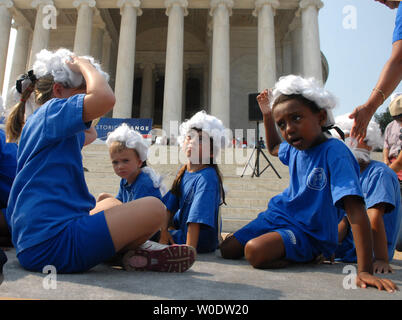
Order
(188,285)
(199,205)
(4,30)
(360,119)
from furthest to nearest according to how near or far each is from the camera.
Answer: (4,30) < (199,205) < (360,119) < (188,285)

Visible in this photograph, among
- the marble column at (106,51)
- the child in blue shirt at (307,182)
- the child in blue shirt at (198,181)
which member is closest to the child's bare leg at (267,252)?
the child in blue shirt at (307,182)

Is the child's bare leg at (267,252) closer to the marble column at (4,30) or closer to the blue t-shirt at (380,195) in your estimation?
the blue t-shirt at (380,195)

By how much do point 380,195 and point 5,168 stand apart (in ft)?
13.9

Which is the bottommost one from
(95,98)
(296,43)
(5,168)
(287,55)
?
(5,168)

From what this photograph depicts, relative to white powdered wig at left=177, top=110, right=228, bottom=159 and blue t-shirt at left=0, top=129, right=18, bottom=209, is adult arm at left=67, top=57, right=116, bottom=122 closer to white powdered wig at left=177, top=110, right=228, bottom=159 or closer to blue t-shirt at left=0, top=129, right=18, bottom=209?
white powdered wig at left=177, top=110, right=228, bottom=159

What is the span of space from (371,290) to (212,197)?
1.76 metres

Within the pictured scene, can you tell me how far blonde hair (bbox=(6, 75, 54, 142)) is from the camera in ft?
8.61

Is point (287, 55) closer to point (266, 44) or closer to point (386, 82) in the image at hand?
point (266, 44)

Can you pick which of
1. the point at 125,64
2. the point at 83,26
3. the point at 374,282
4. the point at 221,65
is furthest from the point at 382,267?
the point at 83,26

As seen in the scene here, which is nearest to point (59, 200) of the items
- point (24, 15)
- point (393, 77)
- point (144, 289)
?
point (144, 289)

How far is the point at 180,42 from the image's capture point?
22766 mm

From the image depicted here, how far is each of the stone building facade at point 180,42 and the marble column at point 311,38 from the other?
0.07 m

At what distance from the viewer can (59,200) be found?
2305mm

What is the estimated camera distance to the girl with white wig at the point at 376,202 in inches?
120
